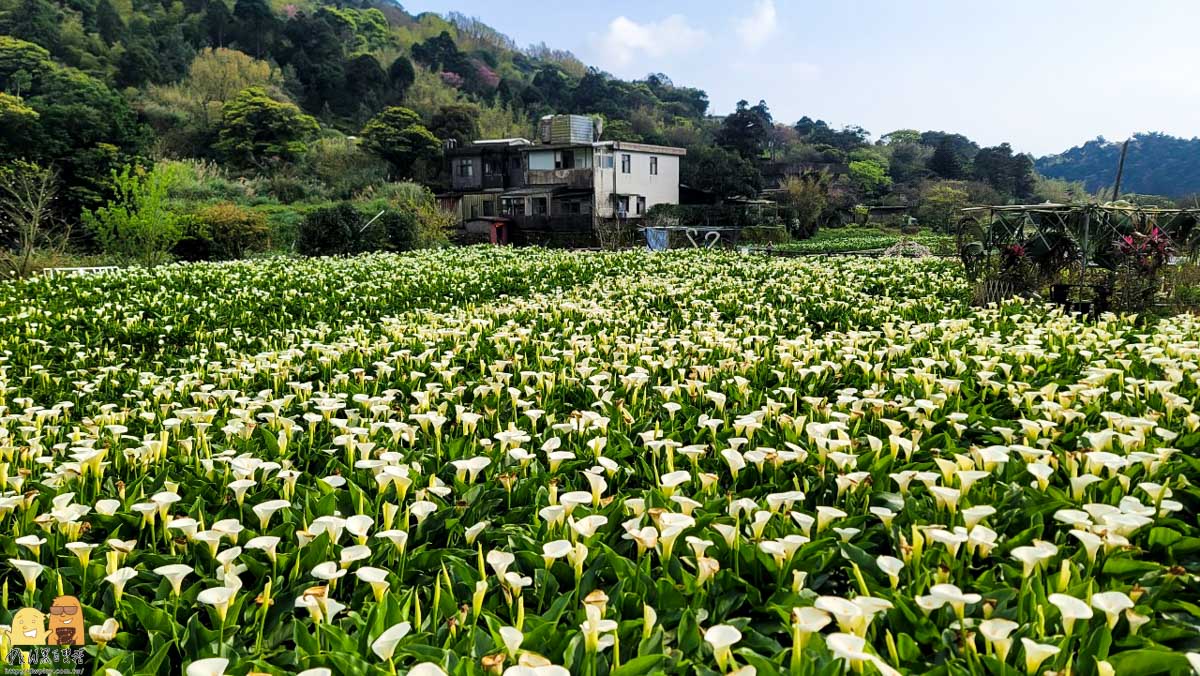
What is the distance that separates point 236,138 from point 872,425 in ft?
153

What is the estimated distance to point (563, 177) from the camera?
40.2m

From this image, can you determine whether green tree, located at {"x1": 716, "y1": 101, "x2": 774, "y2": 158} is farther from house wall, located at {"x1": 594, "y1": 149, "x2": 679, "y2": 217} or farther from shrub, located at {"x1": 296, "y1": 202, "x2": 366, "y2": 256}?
shrub, located at {"x1": 296, "y1": 202, "x2": 366, "y2": 256}

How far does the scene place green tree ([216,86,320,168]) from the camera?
4266 cm

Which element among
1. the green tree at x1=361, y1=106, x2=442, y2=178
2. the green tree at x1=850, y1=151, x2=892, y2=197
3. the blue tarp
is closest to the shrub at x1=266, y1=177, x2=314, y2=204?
the green tree at x1=361, y1=106, x2=442, y2=178

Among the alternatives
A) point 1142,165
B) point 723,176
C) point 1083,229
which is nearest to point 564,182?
point 723,176

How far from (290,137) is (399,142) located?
20.3 feet

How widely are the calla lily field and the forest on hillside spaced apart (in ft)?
56.3

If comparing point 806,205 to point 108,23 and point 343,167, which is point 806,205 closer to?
point 343,167

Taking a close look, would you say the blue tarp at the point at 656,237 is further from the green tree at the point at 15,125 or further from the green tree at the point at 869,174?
the green tree at the point at 869,174

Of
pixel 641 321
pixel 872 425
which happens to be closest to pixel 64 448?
pixel 872 425

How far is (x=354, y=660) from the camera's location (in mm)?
1627

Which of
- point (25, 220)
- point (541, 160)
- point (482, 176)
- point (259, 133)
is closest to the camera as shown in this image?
point (25, 220)

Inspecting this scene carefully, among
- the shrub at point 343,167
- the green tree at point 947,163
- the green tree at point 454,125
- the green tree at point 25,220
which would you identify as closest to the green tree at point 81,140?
the green tree at point 25,220

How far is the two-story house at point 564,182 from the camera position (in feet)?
126
